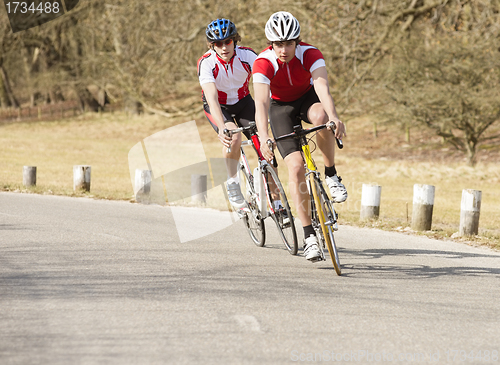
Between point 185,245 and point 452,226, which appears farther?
point 452,226

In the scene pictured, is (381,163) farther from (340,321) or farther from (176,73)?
(340,321)

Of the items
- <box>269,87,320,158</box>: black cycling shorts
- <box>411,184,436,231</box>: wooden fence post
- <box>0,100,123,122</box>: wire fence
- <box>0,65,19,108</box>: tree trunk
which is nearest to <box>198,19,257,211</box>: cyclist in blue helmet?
<box>269,87,320,158</box>: black cycling shorts

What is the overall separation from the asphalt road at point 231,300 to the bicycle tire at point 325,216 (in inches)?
8.8

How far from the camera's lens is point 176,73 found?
81.5 ft

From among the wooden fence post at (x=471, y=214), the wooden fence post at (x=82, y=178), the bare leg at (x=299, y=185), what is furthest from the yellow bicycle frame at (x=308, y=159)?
the wooden fence post at (x=82, y=178)

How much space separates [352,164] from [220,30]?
52.4ft

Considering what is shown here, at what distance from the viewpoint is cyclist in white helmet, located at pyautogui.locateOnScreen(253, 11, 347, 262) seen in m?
5.65

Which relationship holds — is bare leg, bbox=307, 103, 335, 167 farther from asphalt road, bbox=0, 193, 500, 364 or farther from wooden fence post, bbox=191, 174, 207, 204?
wooden fence post, bbox=191, 174, 207, 204

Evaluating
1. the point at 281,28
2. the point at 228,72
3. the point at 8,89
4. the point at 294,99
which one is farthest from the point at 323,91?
the point at 8,89

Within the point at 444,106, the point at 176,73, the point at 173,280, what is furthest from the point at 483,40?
the point at 173,280

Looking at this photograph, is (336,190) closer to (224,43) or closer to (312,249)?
(312,249)

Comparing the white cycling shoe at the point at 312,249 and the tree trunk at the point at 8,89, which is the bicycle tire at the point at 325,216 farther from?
the tree trunk at the point at 8,89

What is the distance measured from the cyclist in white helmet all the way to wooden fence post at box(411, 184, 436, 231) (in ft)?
10.5

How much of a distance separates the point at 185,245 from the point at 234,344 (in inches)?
132
